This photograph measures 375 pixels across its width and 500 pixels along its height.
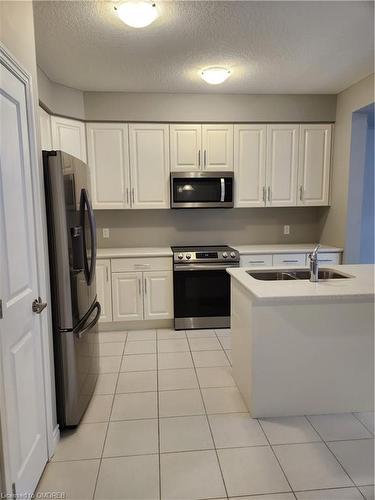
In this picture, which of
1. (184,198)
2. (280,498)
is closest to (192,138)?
(184,198)

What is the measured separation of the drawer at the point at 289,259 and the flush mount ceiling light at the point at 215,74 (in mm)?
1954

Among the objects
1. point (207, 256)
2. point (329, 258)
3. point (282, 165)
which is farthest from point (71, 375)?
point (282, 165)

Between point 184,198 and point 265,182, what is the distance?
1015 mm

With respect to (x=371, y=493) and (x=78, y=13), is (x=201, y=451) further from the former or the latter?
(x=78, y=13)

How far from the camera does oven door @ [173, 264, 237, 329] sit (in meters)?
3.64

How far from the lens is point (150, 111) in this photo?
3.72 meters

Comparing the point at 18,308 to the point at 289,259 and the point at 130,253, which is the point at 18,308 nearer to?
the point at 130,253

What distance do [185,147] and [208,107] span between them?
528 millimetres

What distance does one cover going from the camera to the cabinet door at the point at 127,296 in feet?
11.9

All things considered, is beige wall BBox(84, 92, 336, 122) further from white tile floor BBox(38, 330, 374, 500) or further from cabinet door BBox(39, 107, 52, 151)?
white tile floor BBox(38, 330, 374, 500)

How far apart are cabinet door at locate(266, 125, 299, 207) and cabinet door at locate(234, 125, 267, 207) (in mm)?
74

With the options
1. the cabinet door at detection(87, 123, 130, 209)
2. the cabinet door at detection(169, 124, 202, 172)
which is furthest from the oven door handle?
the cabinet door at detection(169, 124, 202, 172)

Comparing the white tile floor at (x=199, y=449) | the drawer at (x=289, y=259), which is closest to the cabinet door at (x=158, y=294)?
the white tile floor at (x=199, y=449)

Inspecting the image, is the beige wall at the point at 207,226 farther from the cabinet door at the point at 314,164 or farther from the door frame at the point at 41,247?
the door frame at the point at 41,247
